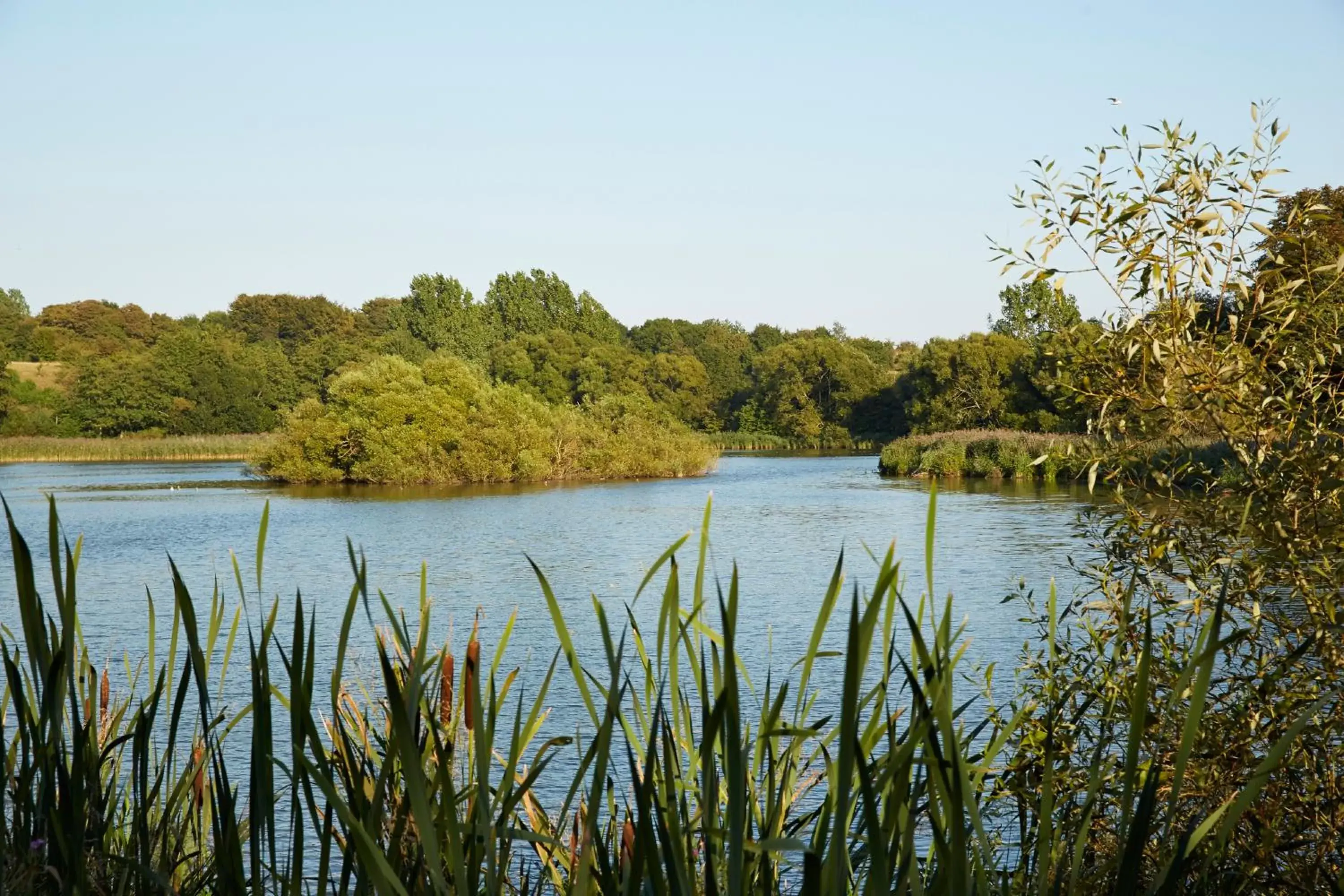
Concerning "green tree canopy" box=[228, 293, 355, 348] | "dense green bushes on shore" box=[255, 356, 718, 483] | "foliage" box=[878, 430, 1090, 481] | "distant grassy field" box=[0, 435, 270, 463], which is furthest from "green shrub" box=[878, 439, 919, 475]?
"green tree canopy" box=[228, 293, 355, 348]

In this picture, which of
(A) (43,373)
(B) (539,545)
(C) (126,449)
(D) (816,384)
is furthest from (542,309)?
Answer: (B) (539,545)

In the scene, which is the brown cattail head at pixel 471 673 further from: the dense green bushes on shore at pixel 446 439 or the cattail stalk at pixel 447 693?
the dense green bushes on shore at pixel 446 439

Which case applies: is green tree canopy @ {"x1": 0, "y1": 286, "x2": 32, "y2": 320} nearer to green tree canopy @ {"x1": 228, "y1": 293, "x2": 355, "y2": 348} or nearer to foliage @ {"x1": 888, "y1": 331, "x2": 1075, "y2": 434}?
green tree canopy @ {"x1": 228, "y1": 293, "x2": 355, "y2": 348}

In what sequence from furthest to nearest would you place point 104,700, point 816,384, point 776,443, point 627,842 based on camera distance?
point 816,384, point 776,443, point 104,700, point 627,842

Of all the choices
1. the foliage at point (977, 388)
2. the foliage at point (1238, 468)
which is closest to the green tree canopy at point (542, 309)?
the foliage at point (977, 388)

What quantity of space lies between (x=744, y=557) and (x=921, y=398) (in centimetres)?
3755

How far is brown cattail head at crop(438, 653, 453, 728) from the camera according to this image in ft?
7.95

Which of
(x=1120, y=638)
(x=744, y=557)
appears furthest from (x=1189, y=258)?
(x=744, y=557)

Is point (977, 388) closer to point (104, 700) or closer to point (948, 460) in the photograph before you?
point (948, 460)

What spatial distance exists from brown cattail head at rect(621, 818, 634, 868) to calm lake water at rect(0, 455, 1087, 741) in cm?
151

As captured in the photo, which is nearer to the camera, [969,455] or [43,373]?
[969,455]

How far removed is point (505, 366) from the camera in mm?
62656

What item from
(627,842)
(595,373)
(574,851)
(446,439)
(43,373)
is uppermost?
(595,373)

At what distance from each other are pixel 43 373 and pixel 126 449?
45.9 feet
